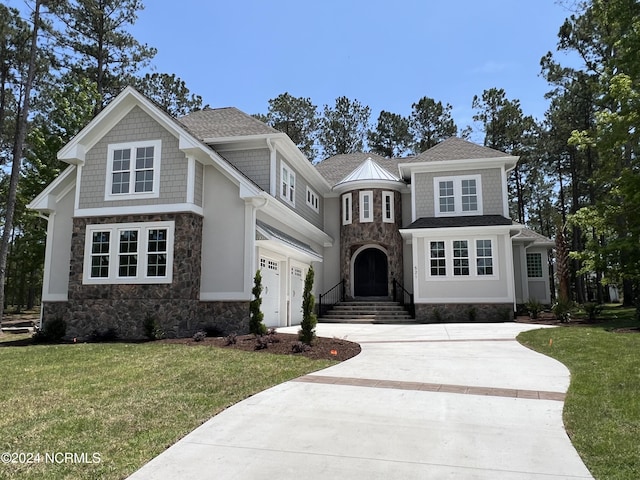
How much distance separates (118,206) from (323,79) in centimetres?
1092

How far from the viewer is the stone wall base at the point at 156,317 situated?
42.4 feet

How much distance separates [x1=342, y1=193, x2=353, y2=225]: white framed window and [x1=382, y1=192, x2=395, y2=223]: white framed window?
156 cm

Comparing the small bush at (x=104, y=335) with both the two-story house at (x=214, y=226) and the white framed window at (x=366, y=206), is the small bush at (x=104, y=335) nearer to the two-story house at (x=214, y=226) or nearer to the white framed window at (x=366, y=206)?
the two-story house at (x=214, y=226)

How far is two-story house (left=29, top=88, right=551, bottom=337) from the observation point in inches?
529

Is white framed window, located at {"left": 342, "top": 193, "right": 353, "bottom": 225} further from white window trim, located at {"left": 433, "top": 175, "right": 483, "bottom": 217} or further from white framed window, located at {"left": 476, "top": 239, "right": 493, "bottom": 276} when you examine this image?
white framed window, located at {"left": 476, "top": 239, "right": 493, "bottom": 276}

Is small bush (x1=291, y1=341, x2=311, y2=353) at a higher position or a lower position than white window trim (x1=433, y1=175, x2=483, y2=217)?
lower

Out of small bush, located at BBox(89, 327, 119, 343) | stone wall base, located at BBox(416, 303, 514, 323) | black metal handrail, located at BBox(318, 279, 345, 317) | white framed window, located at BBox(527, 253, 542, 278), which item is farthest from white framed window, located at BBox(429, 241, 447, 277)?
small bush, located at BBox(89, 327, 119, 343)

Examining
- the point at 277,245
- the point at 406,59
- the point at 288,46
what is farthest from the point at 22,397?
the point at 406,59

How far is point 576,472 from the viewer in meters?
3.70

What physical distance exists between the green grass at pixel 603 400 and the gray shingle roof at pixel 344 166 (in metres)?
15.1

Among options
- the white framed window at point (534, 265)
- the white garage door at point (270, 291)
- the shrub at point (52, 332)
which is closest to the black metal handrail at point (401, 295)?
the white garage door at point (270, 291)

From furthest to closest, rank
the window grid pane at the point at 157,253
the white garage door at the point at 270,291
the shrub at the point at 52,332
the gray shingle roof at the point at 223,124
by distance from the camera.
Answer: the gray shingle roof at the point at 223,124 < the white garage door at the point at 270,291 < the window grid pane at the point at 157,253 < the shrub at the point at 52,332

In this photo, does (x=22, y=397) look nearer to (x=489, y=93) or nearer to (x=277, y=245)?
(x=277, y=245)
